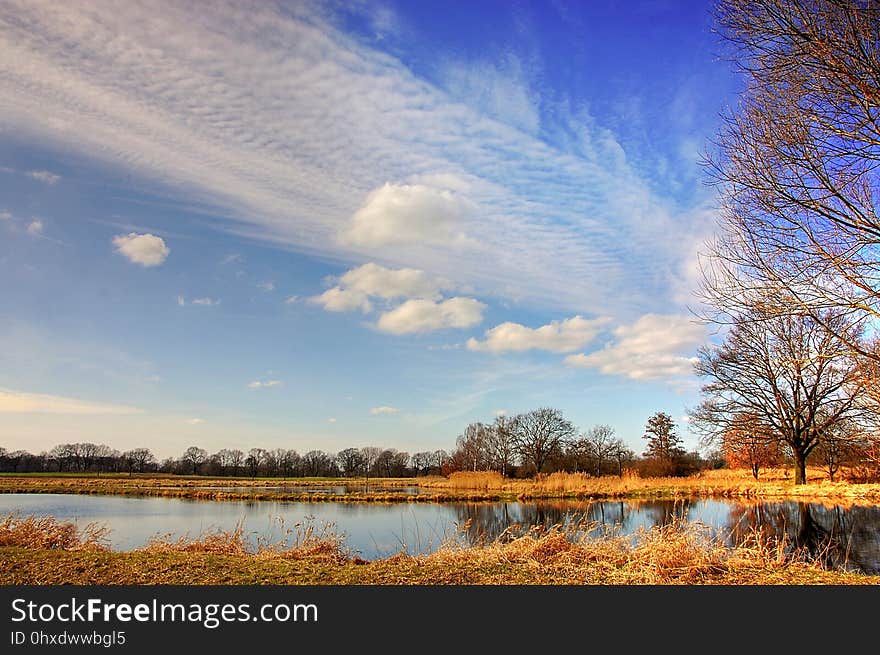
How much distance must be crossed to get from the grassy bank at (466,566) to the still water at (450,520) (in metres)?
1.08

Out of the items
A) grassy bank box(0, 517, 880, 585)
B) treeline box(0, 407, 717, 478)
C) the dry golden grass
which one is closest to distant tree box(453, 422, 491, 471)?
treeline box(0, 407, 717, 478)

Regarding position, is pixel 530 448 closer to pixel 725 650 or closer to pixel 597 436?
pixel 597 436

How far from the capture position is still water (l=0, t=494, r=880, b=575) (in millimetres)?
10898

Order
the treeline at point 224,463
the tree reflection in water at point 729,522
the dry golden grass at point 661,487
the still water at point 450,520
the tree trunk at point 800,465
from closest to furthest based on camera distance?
the tree reflection in water at point 729,522, the still water at point 450,520, the dry golden grass at point 661,487, the tree trunk at point 800,465, the treeline at point 224,463

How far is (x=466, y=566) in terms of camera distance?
22.2 ft

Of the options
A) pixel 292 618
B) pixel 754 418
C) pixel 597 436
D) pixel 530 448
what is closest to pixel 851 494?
pixel 754 418

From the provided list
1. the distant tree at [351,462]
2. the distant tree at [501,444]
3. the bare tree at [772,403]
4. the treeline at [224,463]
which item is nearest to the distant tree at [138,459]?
the treeline at [224,463]

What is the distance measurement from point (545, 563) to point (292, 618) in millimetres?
3747

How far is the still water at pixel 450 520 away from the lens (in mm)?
10898

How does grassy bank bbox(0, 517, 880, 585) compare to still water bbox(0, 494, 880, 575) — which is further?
still water bbox(0, 494, 880, 575)

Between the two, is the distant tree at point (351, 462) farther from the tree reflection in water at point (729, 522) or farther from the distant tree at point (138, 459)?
the tree reflection in water at point (729, 522)

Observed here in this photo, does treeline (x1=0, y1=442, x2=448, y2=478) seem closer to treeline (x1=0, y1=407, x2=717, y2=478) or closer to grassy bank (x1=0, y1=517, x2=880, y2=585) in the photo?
treeline (x1=0, y1=407, x2=717, y2=478)

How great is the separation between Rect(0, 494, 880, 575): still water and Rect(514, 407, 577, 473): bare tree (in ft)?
103

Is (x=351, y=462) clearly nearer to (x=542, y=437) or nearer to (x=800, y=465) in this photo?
(x=542, y=437)
